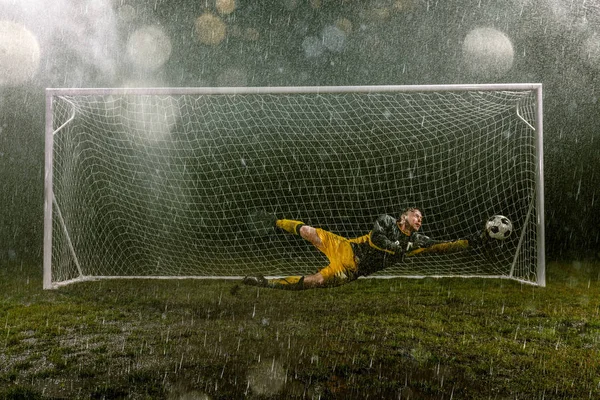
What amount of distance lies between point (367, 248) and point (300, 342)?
5.69ft

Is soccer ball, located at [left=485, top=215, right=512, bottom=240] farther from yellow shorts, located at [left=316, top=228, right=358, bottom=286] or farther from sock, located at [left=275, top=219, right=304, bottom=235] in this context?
sock, located at [left=275, top=219, right=304, bottom=235]

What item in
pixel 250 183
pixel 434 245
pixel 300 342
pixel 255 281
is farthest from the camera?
pixel 250 183

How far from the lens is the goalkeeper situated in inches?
201

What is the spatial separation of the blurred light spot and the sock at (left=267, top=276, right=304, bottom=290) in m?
1.73

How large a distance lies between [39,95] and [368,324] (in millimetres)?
8292

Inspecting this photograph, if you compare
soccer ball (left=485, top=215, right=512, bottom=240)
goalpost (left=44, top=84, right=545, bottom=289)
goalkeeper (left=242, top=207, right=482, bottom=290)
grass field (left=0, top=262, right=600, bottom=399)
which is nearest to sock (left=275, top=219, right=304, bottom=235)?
goalkeeper (left=242, top=207, right=482, bottom=290)

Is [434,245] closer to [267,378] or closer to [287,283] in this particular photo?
[287,283]

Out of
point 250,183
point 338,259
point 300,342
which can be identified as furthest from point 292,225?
point 300,342

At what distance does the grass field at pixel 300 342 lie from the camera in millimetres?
2898

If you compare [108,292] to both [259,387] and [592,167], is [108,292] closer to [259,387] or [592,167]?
[259,387]

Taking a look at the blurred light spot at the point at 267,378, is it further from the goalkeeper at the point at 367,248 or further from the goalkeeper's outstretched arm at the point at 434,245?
the goalkeeper's outstretched arm at the point at 434,245

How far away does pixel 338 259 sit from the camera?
206 inches

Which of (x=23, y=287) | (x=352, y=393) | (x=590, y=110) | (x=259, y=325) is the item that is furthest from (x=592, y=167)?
(x=23, y=287)

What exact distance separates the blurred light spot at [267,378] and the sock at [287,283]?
173 cm
